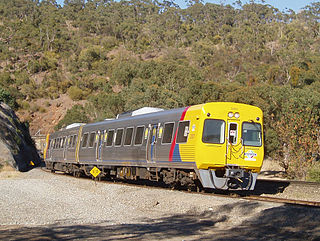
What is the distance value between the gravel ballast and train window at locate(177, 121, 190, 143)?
186 cm

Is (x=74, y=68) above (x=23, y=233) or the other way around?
above

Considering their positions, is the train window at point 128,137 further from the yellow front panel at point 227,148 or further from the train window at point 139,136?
the yellow front panel at point 227,148

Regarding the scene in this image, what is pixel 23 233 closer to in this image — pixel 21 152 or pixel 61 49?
pixel 21 152

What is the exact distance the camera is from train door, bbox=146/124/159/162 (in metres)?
17.9

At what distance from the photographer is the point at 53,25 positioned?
5340 inches

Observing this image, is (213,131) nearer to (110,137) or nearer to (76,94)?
(110,137)

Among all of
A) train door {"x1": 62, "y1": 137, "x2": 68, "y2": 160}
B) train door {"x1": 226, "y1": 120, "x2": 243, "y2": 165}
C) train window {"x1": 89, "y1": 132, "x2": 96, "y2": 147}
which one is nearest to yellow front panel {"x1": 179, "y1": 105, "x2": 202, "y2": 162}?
train door {"x1": 226, "y1": 120, "x2": 243, "y2": 165}

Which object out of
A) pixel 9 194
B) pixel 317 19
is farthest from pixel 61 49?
pixel 9 194

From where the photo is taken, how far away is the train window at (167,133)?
16.9 metres

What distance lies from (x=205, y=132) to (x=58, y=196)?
591 centimetres

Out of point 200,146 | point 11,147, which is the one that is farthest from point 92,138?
point 11,147

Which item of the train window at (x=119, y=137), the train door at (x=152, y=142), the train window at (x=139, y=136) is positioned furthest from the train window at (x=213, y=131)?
the train window at (x=119, y=137)

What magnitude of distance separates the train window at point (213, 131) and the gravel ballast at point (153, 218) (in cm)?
185

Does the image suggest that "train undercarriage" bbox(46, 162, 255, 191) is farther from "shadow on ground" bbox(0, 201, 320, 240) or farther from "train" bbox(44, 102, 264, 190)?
"shadow on ground" bbox(0, 201, 320, 240)
